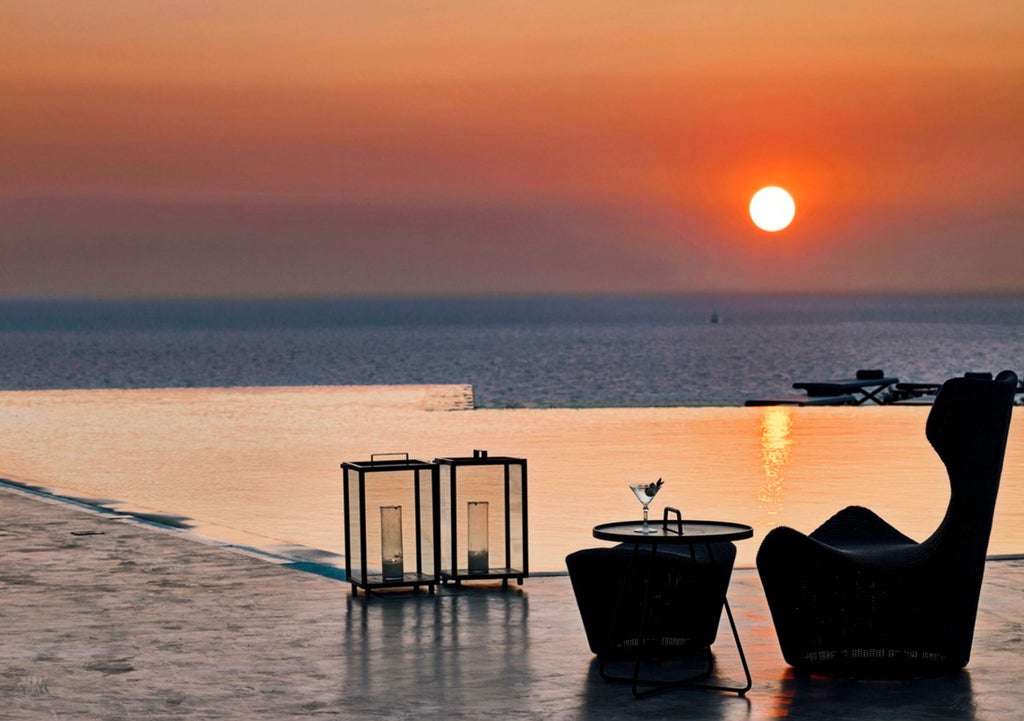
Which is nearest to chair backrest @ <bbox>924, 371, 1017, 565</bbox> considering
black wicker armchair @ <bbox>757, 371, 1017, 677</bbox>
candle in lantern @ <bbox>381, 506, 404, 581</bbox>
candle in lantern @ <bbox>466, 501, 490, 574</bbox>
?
black wicker armchair @ <bbox>757, 371, 1017, 677</bbox>

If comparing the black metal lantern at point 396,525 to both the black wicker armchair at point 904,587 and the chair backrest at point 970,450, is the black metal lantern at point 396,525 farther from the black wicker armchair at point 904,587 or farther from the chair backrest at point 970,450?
the chair backrest at point 970,450

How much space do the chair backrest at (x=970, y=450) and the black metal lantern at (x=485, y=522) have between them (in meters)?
2.42

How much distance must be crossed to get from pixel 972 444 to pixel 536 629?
201 centimetres

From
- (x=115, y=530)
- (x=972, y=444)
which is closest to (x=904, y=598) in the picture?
(x=972, y=444)

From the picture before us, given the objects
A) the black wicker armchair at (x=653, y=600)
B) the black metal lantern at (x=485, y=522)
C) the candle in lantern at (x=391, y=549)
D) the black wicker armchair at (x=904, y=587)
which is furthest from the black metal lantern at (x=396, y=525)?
the black wicker armchair at (x=904, y=587)

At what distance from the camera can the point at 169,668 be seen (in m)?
6.06

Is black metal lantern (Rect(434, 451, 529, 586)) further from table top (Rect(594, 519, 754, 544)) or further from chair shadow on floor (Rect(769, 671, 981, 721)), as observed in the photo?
chair shadow on floor (Rect(769, 671, 981, 721))

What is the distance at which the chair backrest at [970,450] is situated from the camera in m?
5.81

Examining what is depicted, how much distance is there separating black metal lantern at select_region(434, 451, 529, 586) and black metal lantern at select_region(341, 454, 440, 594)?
0.13 m

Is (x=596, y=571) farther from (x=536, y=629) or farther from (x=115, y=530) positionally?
(x=115, y=530)

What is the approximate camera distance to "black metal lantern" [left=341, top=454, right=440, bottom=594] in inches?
297

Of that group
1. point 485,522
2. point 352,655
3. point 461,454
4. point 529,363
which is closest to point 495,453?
point 461,454

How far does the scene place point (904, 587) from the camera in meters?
5.89

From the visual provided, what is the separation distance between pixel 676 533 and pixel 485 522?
7.53 feet
